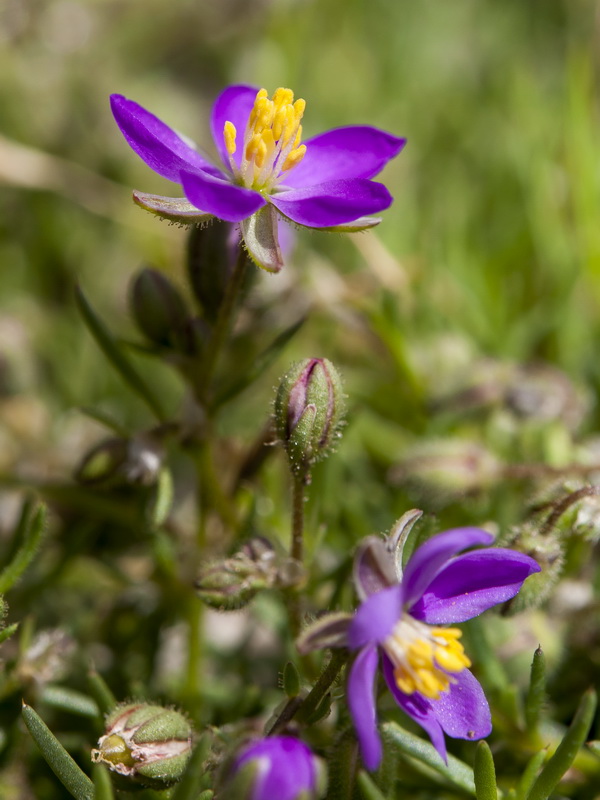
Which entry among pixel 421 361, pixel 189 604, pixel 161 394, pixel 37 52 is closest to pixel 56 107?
pixel 37 52

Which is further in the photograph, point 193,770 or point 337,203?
point 337,203

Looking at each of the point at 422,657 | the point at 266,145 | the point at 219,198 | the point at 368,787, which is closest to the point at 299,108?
the point at 266,145

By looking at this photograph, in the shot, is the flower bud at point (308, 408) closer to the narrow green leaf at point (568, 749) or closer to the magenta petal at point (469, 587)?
the magenta petal at point (469, 587)

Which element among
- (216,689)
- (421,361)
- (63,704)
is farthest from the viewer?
(421,361)

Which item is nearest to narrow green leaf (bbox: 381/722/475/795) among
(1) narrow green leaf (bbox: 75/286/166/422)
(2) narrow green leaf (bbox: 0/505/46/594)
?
(2) narrow green leaf (bbox: 0/505/46/594)

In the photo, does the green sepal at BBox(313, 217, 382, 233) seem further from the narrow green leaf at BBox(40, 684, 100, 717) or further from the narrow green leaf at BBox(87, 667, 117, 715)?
the narrow green leaf at BBox(40, 684, 100, 717)

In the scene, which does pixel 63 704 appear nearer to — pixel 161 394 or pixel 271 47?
pixel 161 394

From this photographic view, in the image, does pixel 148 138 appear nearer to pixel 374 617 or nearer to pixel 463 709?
pixel 374 617
